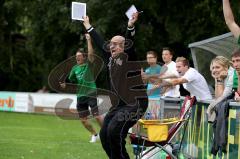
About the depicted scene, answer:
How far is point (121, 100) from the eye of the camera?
885cm

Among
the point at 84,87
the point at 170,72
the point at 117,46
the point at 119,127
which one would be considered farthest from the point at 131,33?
the point at 84,87

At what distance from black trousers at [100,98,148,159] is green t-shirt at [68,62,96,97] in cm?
501

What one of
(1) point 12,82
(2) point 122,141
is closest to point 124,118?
(2) point 122,141

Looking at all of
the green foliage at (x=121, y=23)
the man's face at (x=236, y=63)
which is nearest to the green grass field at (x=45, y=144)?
the man's face at (x=236, y=63)

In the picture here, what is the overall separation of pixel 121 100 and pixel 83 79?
5314mm

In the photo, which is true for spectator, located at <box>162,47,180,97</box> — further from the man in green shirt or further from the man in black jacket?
the man in black jacket

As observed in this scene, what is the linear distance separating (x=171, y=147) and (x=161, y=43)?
1769cm

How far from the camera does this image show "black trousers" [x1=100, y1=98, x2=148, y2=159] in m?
8.65

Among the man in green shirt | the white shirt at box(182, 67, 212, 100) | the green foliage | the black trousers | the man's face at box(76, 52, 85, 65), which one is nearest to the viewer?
the black trousers

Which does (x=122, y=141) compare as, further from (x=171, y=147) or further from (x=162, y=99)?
(x=162, y=99)

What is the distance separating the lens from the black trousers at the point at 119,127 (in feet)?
28.4

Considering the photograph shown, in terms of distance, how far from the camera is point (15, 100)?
2778 centimetres

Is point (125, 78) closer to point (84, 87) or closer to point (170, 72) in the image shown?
point (170, 72)

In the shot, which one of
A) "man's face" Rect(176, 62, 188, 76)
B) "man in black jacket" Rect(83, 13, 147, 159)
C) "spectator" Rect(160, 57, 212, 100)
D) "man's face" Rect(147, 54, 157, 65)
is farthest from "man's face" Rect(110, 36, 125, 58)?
"man's face" Rect(147, 54, 157, 65)
